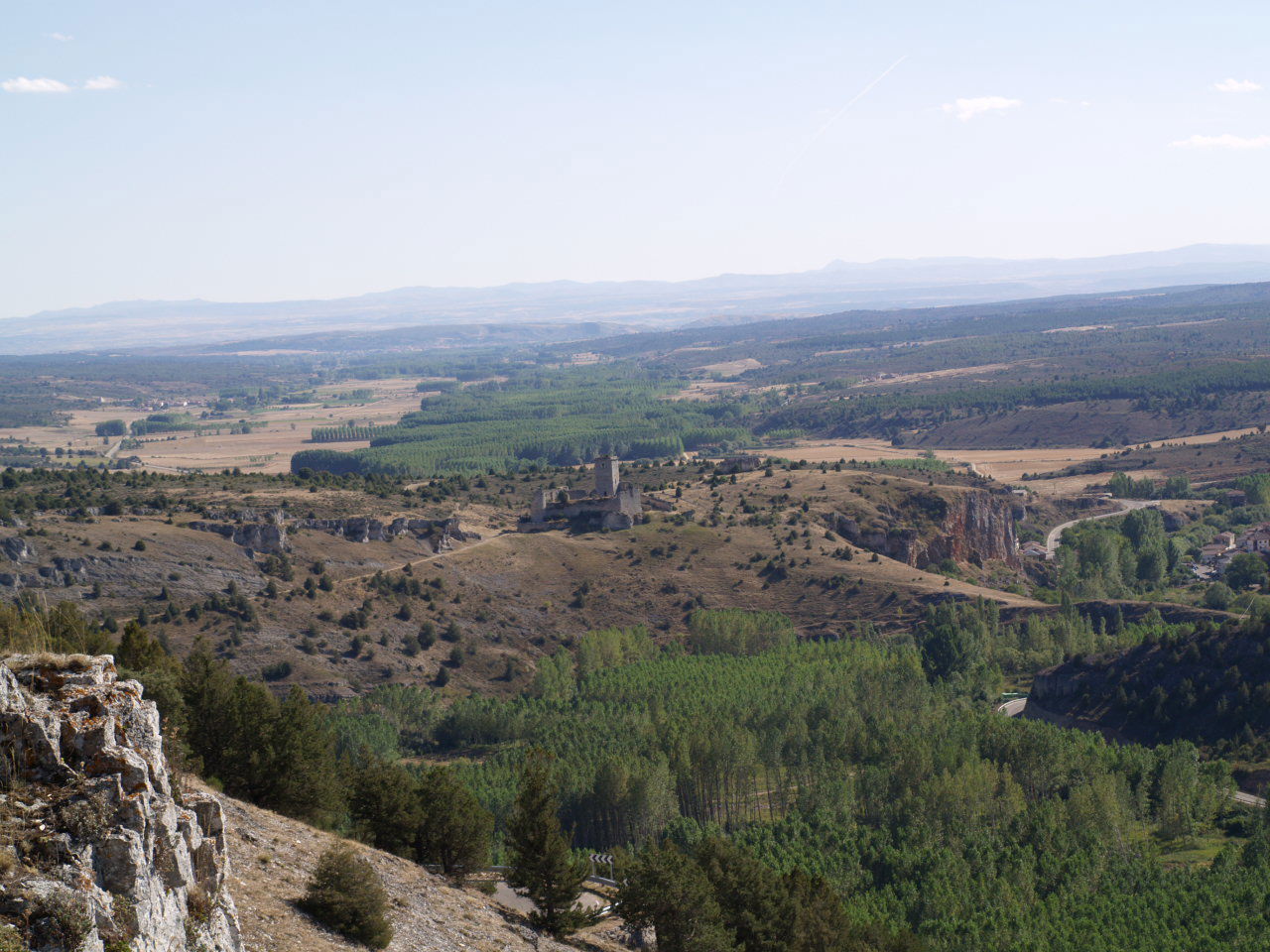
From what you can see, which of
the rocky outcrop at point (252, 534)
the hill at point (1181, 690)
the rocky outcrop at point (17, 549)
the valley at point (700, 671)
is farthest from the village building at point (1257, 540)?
the rocky outcrop at point (17, 549)

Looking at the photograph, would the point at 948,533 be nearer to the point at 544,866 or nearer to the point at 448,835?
the point at 448,835

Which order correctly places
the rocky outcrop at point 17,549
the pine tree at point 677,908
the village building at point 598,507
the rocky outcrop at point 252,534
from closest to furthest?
the pine tree at point 677,908, the rocky outcrop at point 17,549, the rocky outcrop at point 252,534, the village building at point 598,507

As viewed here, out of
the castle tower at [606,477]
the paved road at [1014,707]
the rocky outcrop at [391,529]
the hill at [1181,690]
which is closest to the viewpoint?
the hill at [1181,690]

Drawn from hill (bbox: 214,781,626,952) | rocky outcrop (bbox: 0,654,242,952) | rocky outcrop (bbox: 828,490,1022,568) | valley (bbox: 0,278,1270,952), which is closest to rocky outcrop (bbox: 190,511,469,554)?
valley (bbox: 0,278,1270,952)

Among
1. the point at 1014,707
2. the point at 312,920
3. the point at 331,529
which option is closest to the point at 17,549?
the point at 331,529

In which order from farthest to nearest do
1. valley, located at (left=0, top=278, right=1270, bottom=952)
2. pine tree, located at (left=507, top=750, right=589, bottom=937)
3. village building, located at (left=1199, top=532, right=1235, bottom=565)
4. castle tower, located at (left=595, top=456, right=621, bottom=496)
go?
village building, located at (left=1199, top=532, right=1235, bottom=565) < castle tower, located at (left=595, top=456, right=621, bottom=496) < valley, located at (left=0, top=278, right=1270, bottom=952) < pine tree, located at (left=507, top=750, right=589, bottom=937)

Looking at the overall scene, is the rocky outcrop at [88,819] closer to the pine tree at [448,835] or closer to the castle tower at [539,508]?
the pine tree at [448,835]

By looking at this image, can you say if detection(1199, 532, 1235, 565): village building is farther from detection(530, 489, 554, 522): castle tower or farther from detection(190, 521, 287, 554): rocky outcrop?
detection(190, 521, 287, 554): rocky outcrop
